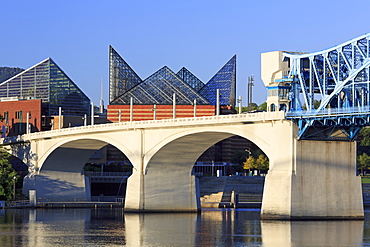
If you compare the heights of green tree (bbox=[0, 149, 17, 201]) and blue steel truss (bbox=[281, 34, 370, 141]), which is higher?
blue steel truss (bbox=[281, 34, 370, 141])

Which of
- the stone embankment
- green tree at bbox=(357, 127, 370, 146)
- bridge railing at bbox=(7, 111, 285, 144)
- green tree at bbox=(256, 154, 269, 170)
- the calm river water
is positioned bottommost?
the calm river water

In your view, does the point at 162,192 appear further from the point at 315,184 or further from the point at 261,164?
the point at 261,164

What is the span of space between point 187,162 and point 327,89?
25.2 m

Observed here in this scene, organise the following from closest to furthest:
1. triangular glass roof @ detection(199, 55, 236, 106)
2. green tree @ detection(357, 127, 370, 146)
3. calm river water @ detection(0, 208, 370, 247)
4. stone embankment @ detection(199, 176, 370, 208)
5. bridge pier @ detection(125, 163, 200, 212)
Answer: calm river water @ detection(0, 208, 370, 247) → bridge pier @ detection(125, 163, 200, 212) → stone embankment @ detection(199, 176, 370, 208) → green tree @ detection(357, 127, 370, 146) → triangular glass roof @ detection(199, 55, 236, 106)

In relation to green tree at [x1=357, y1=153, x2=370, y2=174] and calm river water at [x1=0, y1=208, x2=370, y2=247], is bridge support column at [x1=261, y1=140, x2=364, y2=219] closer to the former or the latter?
calm river water at [x1=0, y1=208, x2=370, y2=247]

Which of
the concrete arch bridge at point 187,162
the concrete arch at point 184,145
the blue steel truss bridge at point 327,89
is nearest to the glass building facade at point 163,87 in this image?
the concrete arch bridge at point 187,162

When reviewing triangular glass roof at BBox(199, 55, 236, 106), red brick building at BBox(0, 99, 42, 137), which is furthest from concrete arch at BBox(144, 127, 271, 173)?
triangular glass roof at BBox(199, 55, 236, 106)

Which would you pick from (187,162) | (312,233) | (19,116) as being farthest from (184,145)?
(19,116)

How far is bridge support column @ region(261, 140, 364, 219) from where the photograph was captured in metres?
91.4

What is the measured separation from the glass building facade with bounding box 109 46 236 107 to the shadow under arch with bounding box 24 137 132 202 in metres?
52.3

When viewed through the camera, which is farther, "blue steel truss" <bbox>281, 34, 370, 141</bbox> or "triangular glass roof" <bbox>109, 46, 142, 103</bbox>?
"triangular glass roof" <bbox>109, 46, 142, 103</bbox>

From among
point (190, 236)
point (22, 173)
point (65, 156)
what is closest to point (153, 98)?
point (22, 173)

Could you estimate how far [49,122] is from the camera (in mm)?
175125

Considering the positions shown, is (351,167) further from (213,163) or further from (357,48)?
(213,163)
